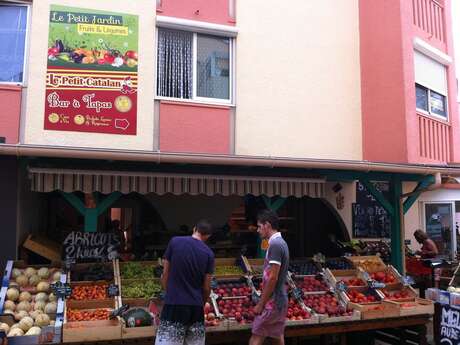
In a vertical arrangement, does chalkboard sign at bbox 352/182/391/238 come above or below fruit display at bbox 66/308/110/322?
above

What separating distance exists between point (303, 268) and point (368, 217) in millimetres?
3931

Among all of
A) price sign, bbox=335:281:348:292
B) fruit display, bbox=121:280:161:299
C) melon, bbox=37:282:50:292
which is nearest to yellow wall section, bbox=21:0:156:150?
melon, bbox=37:282:50:292

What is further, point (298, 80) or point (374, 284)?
point (298, 80)

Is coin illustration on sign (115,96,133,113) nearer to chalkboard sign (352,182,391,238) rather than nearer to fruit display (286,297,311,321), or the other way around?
fruit display (286,297,311,321)

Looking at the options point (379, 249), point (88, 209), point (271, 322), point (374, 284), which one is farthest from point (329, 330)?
point (379, 249)

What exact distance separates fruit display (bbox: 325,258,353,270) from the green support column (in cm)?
134

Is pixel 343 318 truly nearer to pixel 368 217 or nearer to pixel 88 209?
pixel 88 209

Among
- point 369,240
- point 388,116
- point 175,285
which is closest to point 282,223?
point 369,240

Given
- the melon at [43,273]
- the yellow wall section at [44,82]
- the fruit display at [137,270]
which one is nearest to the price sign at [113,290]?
the fruit display at [137,270]

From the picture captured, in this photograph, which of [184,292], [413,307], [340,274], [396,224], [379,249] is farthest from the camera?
[379,249]

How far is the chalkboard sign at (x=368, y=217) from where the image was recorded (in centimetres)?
1045

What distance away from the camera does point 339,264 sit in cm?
764

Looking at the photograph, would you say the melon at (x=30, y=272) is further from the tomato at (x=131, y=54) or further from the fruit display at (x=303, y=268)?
the tomato at (x=131, y=54)

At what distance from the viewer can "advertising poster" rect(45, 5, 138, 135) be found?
7.68 meters
